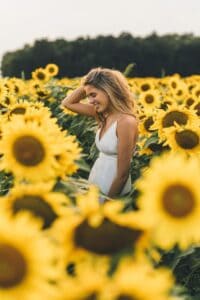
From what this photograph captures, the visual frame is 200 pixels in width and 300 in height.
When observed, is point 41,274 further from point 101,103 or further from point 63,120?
point 63,120

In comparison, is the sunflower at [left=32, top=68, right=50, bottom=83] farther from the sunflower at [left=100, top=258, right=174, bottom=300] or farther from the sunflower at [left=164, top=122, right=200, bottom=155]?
the sunflower at [left=100, top=258, right=174, bottom=300]

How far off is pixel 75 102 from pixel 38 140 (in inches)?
115

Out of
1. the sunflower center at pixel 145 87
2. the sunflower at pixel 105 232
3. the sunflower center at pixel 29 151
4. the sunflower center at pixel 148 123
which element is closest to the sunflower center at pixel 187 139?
the sunflower center at pixel 148 123

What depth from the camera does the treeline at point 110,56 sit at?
27891 mm

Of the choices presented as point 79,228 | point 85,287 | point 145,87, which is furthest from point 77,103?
point 145,87

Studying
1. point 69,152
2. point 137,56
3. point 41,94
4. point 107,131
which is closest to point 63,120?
point 41,94

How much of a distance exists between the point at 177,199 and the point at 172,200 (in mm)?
21

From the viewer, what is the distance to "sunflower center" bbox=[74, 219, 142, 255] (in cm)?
199

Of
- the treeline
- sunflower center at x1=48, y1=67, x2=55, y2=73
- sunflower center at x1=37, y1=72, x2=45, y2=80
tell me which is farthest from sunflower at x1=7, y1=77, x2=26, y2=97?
the treeline

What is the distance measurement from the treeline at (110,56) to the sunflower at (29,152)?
24.6 meters

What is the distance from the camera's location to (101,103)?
5008 mm

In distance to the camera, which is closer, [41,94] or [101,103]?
[101,103]

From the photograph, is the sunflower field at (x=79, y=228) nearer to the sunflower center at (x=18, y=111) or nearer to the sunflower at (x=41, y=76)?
the sunflower center at (x=18, y=111)

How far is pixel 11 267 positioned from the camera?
1825mm
